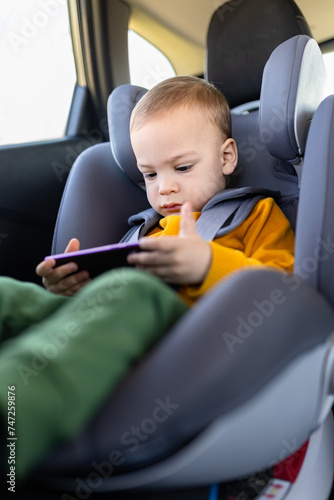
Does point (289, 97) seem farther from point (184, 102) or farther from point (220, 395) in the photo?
point (220, 395)

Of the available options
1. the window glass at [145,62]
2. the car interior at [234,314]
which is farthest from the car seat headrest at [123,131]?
the window glass at [145,62]

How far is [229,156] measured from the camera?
1345 mm

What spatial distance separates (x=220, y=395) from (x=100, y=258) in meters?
0.36

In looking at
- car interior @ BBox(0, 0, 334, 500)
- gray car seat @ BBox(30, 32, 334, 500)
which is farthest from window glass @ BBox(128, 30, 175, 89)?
gray car seat @ BBox(30, 32, 334, 500)

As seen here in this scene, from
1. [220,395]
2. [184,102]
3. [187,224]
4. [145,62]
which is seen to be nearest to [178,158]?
[184,102]

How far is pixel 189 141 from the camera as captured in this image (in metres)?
1.24

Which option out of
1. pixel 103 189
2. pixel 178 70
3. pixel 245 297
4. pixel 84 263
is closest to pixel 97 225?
pixel 103 189

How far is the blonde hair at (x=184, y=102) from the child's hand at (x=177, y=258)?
0.47 metres

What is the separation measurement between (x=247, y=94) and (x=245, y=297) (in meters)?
1.06

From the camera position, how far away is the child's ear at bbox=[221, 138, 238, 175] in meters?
1.33

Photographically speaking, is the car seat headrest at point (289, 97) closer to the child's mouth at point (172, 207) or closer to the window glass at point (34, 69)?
the child's mouth at point (172, 207)

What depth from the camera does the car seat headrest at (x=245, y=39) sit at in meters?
1.48

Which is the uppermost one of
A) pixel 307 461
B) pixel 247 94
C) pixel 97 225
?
pixel 247 94

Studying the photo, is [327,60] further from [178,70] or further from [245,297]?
[245,297]
